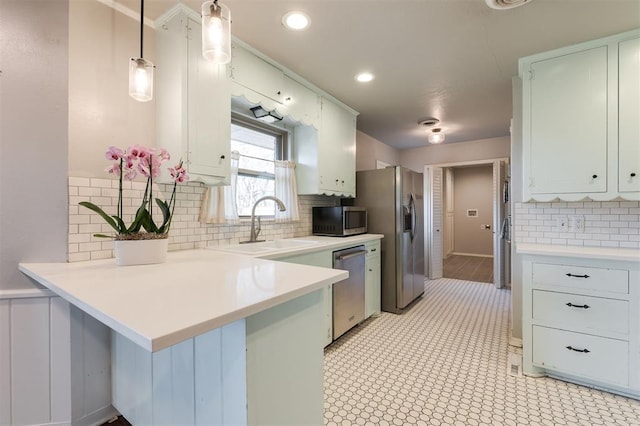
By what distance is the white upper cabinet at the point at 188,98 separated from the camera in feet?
5.84

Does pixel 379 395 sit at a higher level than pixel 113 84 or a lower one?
lower

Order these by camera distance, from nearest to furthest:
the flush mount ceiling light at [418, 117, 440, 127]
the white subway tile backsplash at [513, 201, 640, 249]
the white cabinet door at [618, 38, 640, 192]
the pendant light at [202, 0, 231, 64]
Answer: the pendant light at [202, 0, 231, 64] < the white cabinet door at [618, 38, 640, 192] < the white subway tile backsplash at [513, 201, 640, 249] < the flush mount ceiling light at [418, 117, 440, 127]

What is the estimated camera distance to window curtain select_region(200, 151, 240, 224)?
7.11 feet

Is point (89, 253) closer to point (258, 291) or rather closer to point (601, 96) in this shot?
point (258, 291)

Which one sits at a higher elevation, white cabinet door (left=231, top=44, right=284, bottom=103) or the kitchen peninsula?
white cabinet door (left=231, top=44, right=284, bottom=103)

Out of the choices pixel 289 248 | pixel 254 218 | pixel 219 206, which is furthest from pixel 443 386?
pixel 219 206

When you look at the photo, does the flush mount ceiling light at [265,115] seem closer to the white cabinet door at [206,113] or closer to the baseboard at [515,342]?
the white cabinet door at [206,113]

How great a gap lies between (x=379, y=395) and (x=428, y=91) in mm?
2776

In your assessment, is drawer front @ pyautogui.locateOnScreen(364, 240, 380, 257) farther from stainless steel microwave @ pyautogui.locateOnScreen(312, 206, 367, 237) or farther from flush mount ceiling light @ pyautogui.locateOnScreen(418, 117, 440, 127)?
flush mount ceiling light @ pyautogui.locateOnScreen(418, 117, 440, 127)

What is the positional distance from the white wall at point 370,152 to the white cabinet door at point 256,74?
2.11 metres

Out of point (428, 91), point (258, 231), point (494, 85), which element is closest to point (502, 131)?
point (494, 85)

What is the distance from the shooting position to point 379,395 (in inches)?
71.8

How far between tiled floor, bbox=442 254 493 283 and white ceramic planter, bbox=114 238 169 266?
5063mm

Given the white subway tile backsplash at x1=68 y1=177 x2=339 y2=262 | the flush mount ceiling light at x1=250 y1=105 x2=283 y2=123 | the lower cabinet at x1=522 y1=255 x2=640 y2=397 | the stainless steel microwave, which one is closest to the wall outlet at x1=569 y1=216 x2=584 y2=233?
the lower cabinet at x1=522 y1=255 x2=640 y2=397
